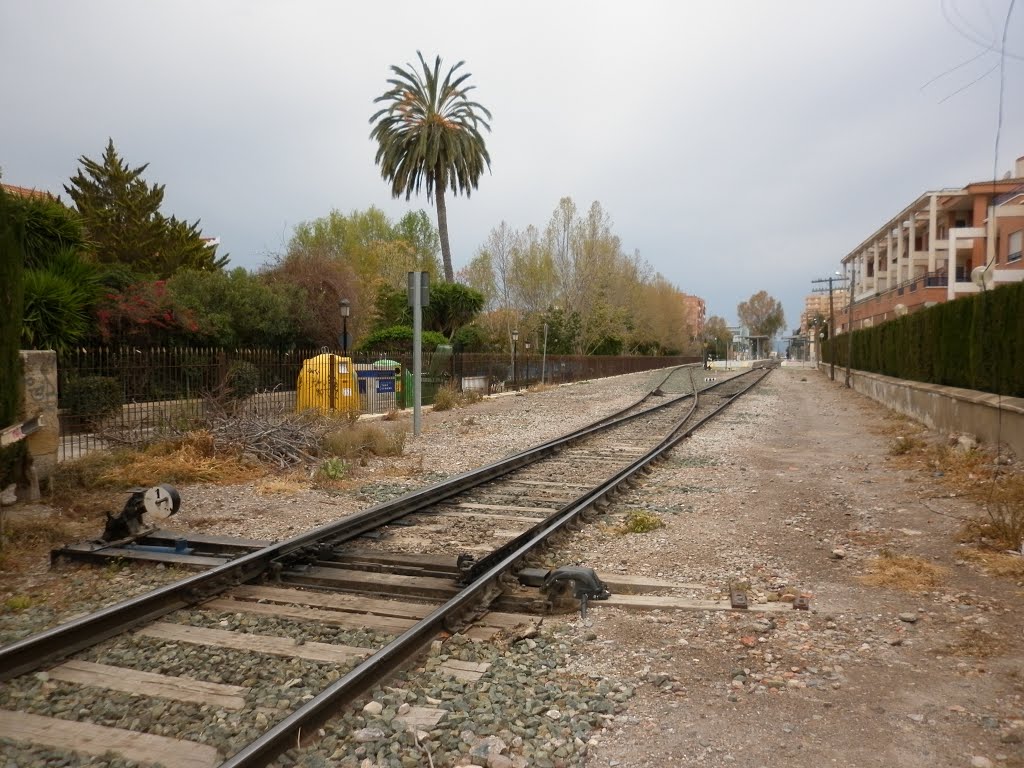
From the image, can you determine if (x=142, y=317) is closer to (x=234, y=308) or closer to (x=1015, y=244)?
(x=234, y=308)

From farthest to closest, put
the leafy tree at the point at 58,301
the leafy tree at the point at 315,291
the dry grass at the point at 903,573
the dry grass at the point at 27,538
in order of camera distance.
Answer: the leafy tree at the point at 315,291 < the leafy tree at the point at 58,301 < the dry grass at the point at 27,538 < the dry grass at the point at 903,573

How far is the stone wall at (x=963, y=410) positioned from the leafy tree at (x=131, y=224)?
2428 cm

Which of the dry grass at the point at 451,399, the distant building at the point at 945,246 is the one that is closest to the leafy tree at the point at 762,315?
the distant building at the point at 945,246

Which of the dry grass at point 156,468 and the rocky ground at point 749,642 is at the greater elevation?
the dry grass at point 156,468

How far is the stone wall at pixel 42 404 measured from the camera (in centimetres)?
848

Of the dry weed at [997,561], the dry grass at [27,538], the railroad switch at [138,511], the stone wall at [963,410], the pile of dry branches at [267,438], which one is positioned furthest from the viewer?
the pile of dry branches at [267,438]

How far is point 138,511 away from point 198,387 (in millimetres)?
A: 7933

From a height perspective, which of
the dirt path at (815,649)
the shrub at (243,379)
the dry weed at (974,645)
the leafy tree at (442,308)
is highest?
the leafy tree at (442,308)

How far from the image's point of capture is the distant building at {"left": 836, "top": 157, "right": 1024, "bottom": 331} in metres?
39.8

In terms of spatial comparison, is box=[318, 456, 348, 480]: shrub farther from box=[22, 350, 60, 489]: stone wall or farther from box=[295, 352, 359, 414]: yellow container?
box=[295, 352, 359, 414]: yellow container

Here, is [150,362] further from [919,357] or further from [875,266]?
[875,266]

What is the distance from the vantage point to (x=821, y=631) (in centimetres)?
473

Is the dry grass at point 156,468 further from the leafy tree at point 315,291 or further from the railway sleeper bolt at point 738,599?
the leafy tree at point 315,291

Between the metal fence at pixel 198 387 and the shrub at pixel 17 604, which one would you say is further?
the metal fence at pixel 198 387
